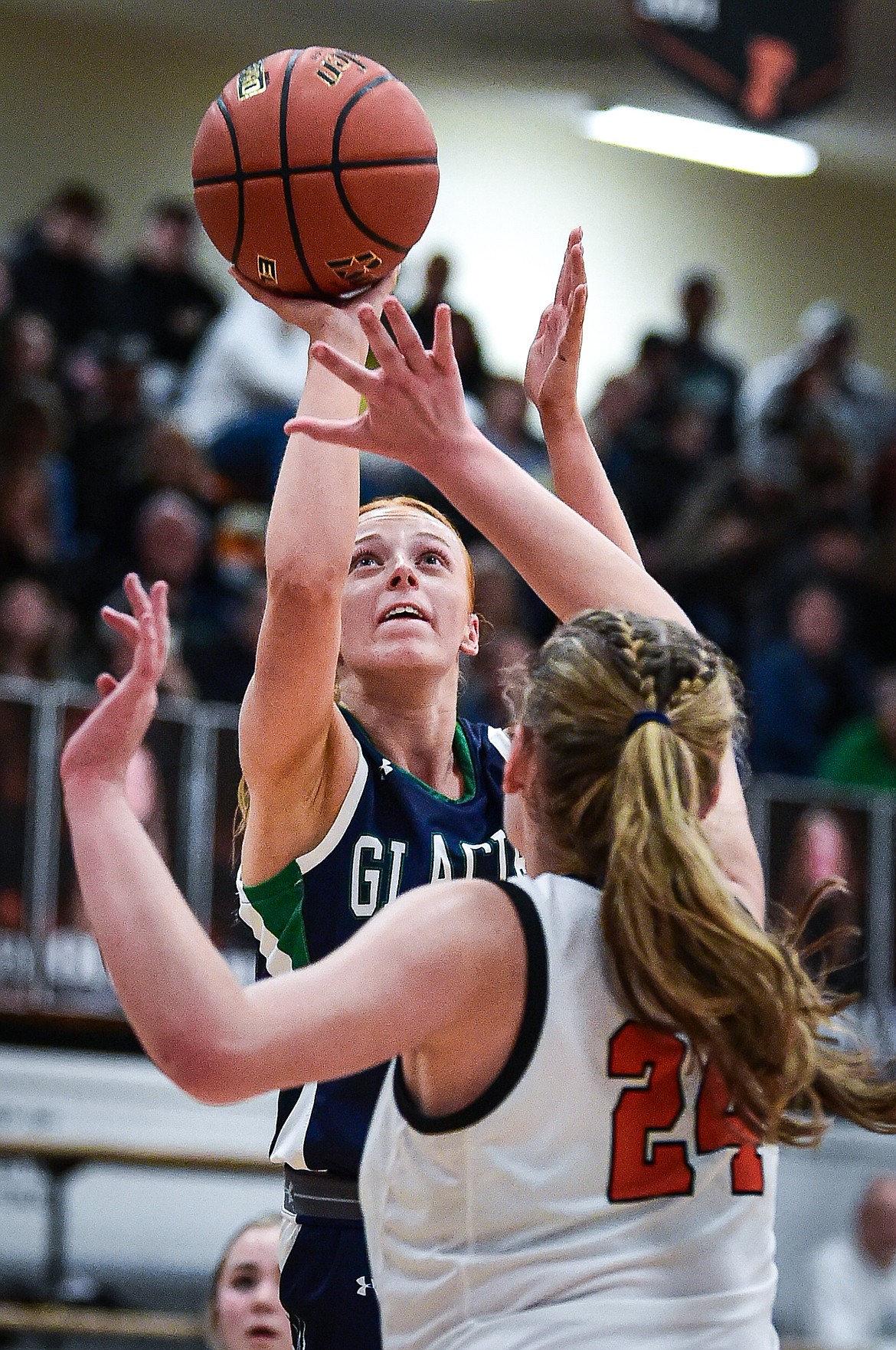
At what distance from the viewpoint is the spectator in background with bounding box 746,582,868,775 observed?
9.05 meters

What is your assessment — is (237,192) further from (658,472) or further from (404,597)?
(658,472)

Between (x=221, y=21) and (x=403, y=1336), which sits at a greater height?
(x=221, y=21)

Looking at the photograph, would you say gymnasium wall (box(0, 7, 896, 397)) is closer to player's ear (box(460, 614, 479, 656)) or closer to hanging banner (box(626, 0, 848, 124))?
hanging banner (box(626, 0, 848, 124))

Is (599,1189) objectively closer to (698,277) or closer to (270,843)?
(270,843)

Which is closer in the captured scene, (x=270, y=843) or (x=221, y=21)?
(x=270, y=843)

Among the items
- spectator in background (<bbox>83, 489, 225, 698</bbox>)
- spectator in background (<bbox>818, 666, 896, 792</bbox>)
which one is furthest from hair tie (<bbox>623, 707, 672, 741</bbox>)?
spectator in background (<bbox>818, 666, 896, 792</bbox>)

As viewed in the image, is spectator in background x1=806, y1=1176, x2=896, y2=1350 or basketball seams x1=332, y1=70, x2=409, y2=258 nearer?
basketball seams x1=332, y1=70, x2=409, y2=258

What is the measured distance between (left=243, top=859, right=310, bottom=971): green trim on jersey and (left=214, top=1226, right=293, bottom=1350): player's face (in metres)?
1.25

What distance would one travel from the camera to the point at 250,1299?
3.98 m

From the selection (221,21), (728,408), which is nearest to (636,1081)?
(728,408)

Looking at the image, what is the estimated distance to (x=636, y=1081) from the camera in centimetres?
194

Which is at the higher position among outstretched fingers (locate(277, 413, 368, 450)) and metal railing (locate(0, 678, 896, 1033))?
outstretched fingers (locate(277, 413, 368, 450))

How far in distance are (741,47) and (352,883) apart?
545cm

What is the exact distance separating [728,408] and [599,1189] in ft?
31.1
